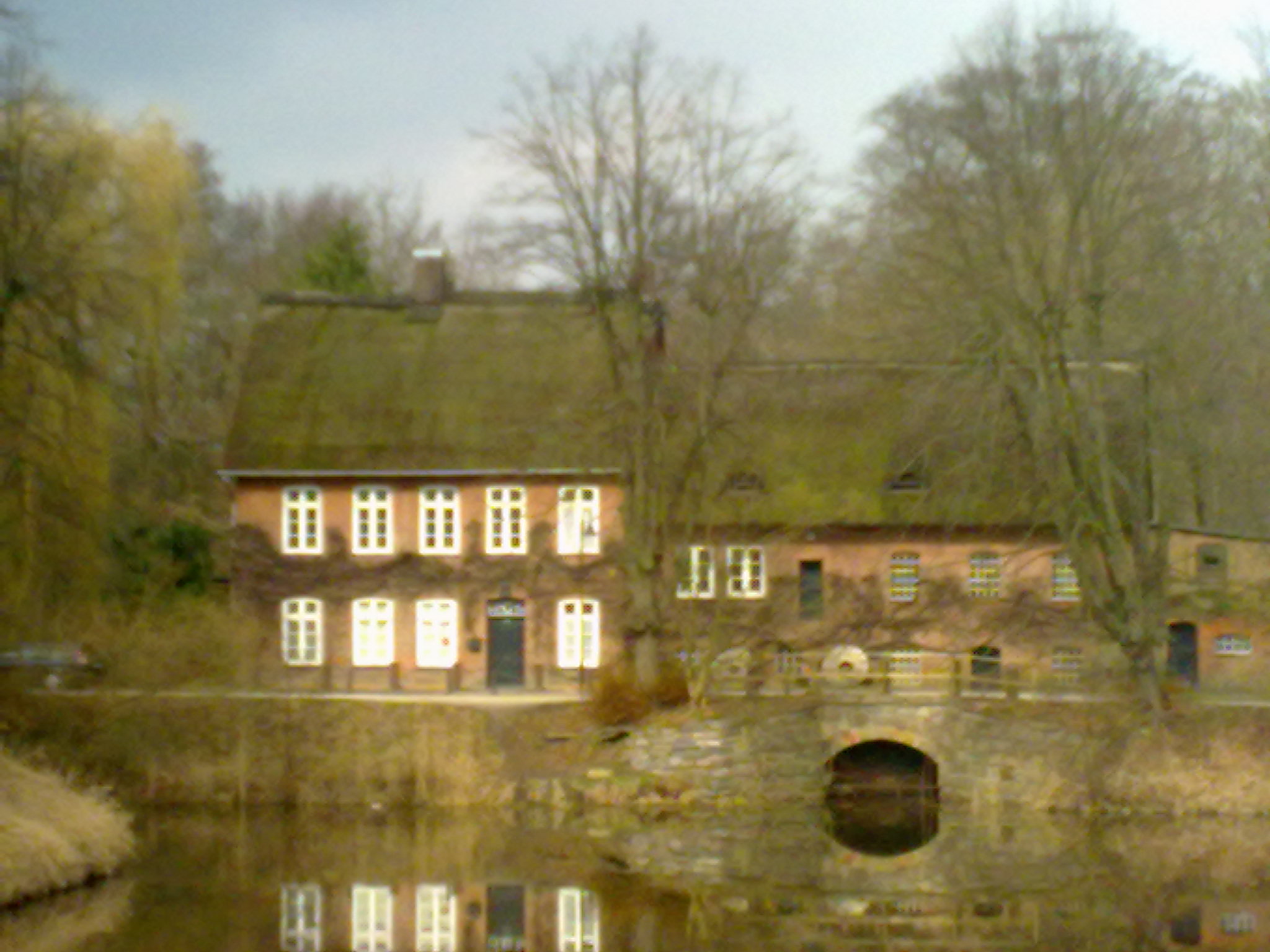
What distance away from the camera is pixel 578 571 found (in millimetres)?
39906

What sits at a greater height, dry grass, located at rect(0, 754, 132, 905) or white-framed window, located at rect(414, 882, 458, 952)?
dry grass, located at rect(0, 754, 132, 905)

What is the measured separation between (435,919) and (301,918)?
5.11 ft

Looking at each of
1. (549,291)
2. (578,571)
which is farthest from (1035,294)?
(578,571)

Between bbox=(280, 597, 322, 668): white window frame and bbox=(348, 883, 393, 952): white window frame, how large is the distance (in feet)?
45.6

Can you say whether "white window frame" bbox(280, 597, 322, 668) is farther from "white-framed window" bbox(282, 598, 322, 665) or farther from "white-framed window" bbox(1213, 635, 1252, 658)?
"white-framed window" bbox(1213, 635, 1252, 658)

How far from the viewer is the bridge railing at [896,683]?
Result: 3350 cm

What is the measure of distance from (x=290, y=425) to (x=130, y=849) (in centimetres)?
1454

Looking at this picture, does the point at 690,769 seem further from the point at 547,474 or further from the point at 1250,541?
the point at 1250,541

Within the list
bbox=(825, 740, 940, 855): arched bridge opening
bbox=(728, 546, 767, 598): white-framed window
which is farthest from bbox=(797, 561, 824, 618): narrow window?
bbox=(825, 740, 940, 855): arched bridge opening

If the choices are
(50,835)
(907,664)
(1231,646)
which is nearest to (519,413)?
(907,664)

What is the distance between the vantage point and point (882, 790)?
115 ft

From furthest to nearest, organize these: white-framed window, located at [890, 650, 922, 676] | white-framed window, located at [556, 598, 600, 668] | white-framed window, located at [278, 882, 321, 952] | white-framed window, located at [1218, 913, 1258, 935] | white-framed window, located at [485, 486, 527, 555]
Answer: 1. white-framed window, located at [485, 486, 527, 555]
2. white-framed window, located at [556, 598, 600, 668]
3. white-framed window, located at [890, 650, 922, 676]
4. white-framed window, located at [1218, 913, 1258, 935]
5. white-framed window, located at [278, 882, 321, 952]

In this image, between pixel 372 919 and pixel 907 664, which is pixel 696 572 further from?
pixel 372 919

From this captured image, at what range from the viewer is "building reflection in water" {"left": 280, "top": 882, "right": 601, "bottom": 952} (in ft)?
75.5
